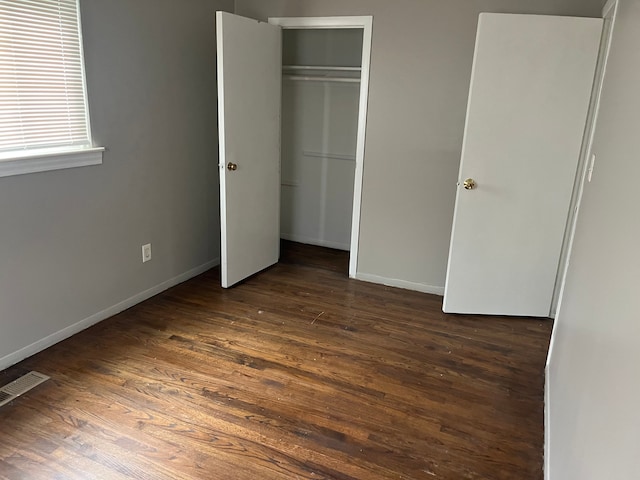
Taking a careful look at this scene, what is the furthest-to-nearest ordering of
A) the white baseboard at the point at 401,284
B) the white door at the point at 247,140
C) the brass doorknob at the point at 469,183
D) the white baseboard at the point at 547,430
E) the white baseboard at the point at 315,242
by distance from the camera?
the white baseboard at the point at 315,242, the white baseboard at the point at 401,284, the white door at the point at 247,140, the brass doorknob at the point at 469,183, the white baseboard at the point at 547,430

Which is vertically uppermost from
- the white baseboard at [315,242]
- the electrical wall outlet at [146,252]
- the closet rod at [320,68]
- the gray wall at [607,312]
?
the closet rod at [320,68]

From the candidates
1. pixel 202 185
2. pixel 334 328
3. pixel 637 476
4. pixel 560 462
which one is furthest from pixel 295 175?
pixel 637 476

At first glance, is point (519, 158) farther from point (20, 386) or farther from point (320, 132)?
point (20, 386)

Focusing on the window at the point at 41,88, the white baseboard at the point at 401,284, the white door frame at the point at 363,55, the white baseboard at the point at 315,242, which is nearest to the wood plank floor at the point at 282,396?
the white baseboard at the point at 401,284

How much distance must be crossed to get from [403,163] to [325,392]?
5.91ft

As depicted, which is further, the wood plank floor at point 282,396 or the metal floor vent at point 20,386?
the metal floor vent at point 20,386

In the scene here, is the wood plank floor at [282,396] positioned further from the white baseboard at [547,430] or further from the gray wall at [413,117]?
the gray wall at [413,117]

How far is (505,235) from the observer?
3109mm

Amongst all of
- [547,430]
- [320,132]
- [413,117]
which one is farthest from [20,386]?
[320,132]

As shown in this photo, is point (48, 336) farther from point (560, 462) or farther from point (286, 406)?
point (560, 462)

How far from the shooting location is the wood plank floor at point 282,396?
191cm

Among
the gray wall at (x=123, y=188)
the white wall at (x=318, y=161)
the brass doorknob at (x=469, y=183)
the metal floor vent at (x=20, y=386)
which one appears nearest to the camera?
the metal floor vent at (x=20, y=386)

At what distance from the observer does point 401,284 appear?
373cm

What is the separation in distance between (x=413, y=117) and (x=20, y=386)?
9.19ft
